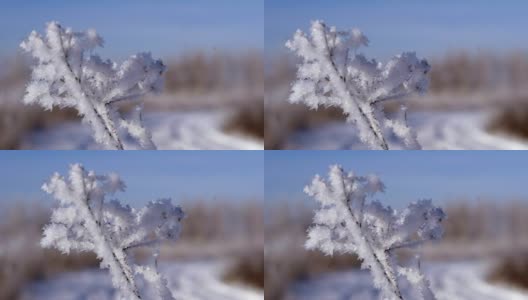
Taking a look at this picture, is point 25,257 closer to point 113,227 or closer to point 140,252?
point 140,252

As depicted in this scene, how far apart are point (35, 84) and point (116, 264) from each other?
2.50ft

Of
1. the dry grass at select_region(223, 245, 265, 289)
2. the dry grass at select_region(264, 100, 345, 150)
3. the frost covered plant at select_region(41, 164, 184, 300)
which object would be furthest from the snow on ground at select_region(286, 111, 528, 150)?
the frost covered plant at select_region(41, 164, 184, 300)

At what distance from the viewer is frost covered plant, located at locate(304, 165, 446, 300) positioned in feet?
10.3

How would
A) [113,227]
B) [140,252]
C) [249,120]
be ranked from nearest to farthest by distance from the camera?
1. [113,227]
2. [249,120]
3. [140,252]

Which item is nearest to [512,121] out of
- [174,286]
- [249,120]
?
[249,120]

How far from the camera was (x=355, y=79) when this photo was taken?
3418 millimetres

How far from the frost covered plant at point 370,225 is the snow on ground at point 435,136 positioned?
0.46 metres

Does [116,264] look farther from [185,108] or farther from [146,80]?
[185,108]

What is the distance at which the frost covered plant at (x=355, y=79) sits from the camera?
3314 millimetres

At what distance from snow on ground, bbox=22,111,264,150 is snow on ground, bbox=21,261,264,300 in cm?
53

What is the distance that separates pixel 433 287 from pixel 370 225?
2.74ft

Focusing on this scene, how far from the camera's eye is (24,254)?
4023mm

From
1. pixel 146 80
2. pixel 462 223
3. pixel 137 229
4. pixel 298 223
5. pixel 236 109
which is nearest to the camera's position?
pixel 137 229

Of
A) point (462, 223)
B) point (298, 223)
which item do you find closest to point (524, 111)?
point (462, 223)
